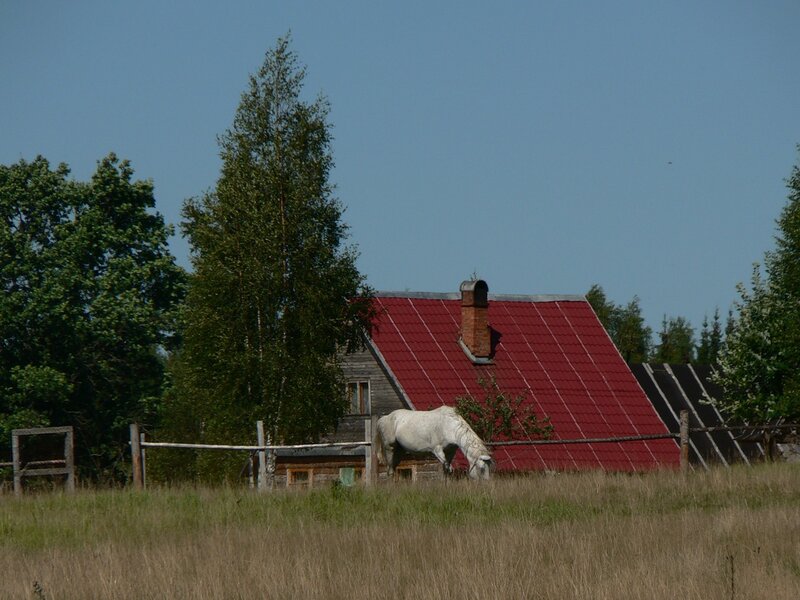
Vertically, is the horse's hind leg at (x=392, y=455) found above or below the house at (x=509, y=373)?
below

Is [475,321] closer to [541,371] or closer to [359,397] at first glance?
[541,371]

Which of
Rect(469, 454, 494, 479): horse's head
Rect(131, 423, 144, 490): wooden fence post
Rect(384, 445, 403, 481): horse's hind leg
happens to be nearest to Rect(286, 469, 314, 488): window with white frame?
Rect(384, 445, 403, 481): horse's hind leg

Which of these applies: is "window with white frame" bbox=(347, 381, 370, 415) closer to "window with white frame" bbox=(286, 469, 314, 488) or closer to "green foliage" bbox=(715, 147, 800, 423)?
"window with white frame" bbox=(286, 469, 314, 488)

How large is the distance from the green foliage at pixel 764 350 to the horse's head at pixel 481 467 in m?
16.0

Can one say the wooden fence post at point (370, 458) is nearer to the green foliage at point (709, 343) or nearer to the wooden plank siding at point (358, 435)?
the wooden plank siding at point (358, 435)

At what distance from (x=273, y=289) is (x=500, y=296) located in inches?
543

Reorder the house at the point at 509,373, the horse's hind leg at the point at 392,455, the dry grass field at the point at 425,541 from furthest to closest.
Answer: the house at the point at 509,373 → the horse's hind leg at the point at 392,455 → the dry grass field at the point at 425,541

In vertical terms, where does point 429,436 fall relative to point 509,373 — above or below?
below

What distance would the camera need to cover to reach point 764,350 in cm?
3984

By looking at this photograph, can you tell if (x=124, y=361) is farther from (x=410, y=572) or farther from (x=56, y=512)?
(x=410, y=572)

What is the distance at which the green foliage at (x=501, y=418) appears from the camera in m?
32.9

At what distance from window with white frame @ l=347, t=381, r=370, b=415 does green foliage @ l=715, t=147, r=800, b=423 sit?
38.5ft

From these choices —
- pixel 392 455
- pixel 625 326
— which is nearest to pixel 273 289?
pixel 392 455

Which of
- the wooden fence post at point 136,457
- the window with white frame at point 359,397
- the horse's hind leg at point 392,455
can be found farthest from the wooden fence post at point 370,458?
the window with white frame at point 359,397
